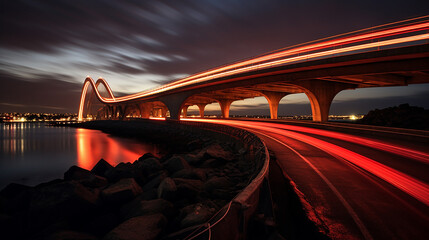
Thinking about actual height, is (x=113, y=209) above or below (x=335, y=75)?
below

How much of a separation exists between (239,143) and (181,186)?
1041 cm

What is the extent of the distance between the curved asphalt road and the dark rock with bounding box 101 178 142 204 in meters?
6.34

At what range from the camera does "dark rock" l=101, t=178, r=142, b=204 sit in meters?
7.16

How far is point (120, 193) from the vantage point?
735cm

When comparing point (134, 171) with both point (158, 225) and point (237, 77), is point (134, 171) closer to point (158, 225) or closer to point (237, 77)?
point (158, 225)

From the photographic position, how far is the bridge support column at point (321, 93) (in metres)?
30.8

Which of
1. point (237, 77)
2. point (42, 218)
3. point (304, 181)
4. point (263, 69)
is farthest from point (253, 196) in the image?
point (237, 77)

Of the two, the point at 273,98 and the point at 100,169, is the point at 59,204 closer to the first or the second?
the point at 100,169

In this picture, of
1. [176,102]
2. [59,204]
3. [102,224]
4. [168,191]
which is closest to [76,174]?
[59,204]

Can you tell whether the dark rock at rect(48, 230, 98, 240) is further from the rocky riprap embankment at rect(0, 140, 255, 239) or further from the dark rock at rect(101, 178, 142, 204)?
the dark rock at rect(101, 178, 142, 204)

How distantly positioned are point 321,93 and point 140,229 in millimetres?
33816

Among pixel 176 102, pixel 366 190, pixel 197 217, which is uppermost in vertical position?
pixel 176 102

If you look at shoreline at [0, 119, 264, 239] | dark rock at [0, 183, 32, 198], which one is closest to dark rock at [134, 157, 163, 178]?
shoreline at [0, 119, 264, 239]

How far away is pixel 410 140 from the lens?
14.2 m
